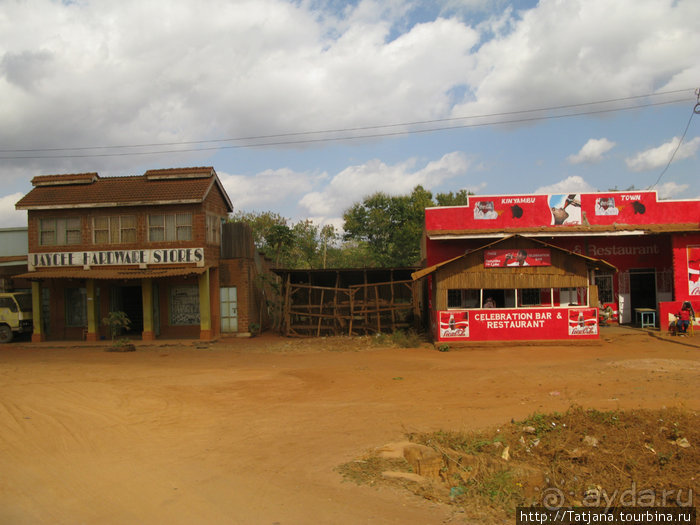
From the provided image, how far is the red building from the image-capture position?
20484mm

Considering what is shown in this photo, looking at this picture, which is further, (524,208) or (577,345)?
(524,208)

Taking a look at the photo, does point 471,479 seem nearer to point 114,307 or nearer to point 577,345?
point 577,345

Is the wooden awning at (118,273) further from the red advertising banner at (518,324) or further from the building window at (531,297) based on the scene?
the building window at (531,297)

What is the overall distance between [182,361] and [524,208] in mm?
14666

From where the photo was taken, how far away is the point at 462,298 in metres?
20.4

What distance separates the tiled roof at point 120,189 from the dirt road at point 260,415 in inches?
298

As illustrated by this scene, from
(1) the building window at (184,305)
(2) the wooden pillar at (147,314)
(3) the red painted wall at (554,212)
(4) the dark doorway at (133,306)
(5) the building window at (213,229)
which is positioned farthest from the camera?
(4) the dark doorway at (133,306)

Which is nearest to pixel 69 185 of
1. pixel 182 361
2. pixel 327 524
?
pixel 182 361

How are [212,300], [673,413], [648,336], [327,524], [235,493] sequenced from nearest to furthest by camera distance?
[327,524]
[235,493]
[673,413]
[648,336]
[212,300]

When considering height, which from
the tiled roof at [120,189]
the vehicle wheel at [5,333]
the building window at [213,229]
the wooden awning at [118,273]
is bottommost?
the vehicle wheel at [5,333]

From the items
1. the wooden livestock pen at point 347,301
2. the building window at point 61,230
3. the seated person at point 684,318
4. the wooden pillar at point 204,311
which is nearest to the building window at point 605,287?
the seated person at point 684,318

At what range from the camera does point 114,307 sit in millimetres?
24375

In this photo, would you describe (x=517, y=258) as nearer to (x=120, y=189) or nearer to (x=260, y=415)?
(x=260, y=415)

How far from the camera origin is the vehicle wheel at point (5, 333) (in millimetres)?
23547
